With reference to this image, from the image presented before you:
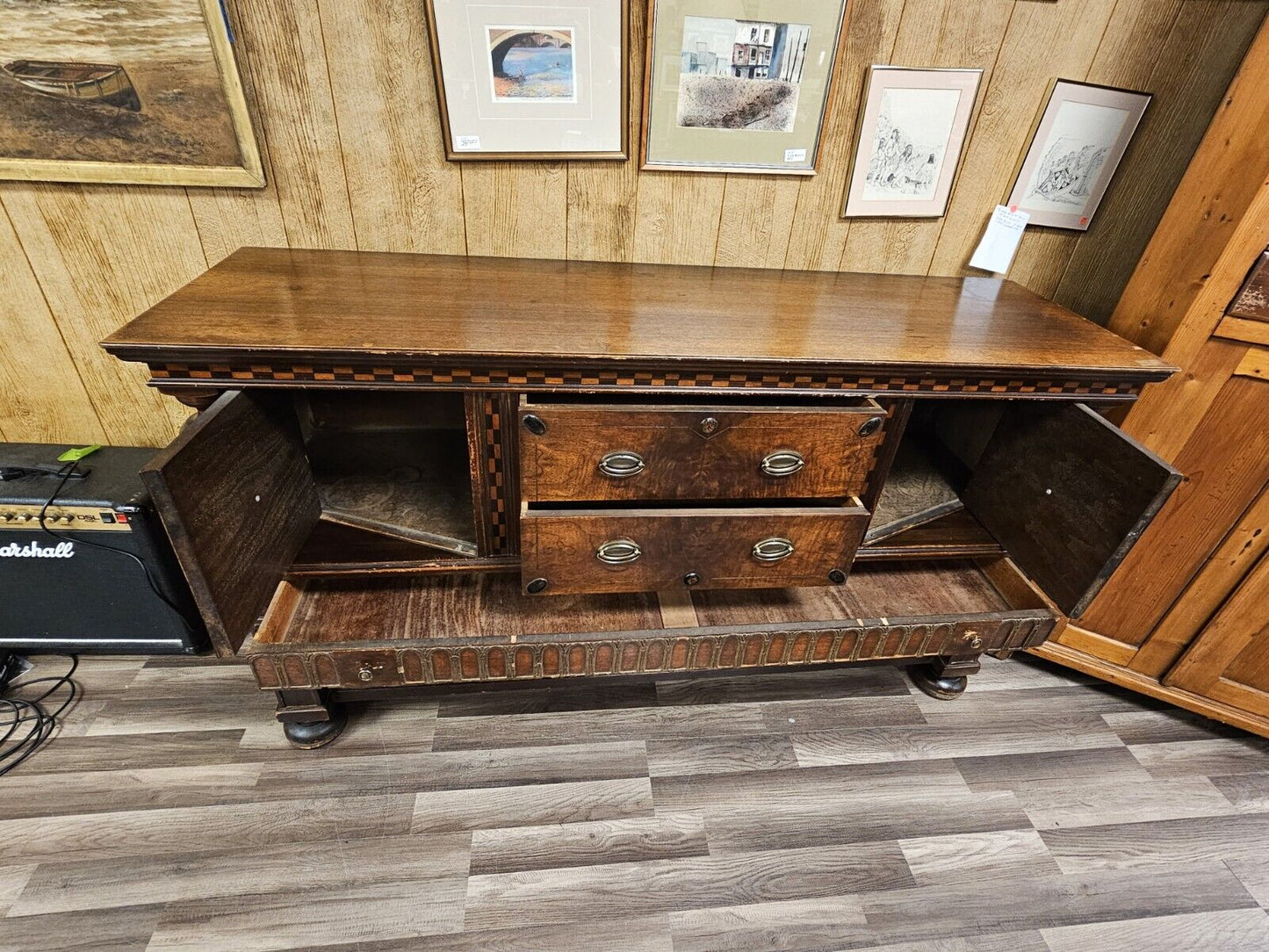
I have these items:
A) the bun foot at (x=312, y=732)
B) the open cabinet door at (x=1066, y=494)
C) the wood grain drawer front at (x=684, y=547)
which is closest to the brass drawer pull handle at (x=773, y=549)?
the wood grain drawer front at (x=684, y=547)

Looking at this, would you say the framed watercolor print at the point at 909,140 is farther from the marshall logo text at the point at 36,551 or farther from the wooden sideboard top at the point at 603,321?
the marshall logo text at the point at 36,551

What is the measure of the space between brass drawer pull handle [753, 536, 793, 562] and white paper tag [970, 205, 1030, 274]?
2.61 ft

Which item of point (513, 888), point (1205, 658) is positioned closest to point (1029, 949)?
point (1205, 658)

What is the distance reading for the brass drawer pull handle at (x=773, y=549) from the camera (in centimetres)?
97

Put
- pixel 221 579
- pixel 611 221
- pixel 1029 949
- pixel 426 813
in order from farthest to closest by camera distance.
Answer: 1. pixel 611 221
2. pixel 426 813
3. pixel 1029 949
4. pixel 221 579

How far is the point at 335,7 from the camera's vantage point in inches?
39.4

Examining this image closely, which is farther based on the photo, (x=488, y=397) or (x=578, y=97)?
(x=578, y=97)

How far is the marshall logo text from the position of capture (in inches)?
43.5

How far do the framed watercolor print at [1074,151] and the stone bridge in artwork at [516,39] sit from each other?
2.95 ft

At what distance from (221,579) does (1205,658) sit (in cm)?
178

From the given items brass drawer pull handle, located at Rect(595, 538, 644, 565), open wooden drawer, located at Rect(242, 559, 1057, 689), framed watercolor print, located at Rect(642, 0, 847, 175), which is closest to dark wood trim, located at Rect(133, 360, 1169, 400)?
brass drawer pull handle, located at Rect(595, 538, 644, 565)

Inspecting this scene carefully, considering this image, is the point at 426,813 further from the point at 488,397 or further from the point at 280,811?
the point at 488,397

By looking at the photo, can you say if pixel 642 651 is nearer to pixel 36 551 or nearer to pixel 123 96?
pixel 36 551

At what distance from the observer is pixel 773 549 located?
0.98 m
